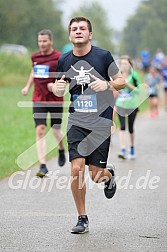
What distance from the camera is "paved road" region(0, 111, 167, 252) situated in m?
6.81

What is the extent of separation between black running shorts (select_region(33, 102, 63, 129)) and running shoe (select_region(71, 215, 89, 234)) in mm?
3877

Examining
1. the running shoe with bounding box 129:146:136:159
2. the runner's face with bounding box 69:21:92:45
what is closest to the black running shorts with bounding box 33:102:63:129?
the running shoe with bounding box 129:146:136:159

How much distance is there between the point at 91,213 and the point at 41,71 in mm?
3420

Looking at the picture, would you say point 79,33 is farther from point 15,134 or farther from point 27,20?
point 27,20

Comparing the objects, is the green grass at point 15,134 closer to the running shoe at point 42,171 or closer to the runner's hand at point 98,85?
the running shoe at point 42,171

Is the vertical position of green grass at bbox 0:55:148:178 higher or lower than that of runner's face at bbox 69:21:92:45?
lower

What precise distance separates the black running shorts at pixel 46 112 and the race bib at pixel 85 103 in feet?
12.0

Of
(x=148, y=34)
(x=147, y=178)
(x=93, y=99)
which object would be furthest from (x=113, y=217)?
(x=148, y=34)

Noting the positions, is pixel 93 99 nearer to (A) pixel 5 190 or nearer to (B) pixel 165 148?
(A) pixel 5 190

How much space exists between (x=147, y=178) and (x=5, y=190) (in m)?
2.29

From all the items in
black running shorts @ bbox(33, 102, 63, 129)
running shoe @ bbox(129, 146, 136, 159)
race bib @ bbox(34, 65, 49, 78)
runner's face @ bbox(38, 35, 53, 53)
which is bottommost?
running shoe @ bbox(129, 146, 136, 159)

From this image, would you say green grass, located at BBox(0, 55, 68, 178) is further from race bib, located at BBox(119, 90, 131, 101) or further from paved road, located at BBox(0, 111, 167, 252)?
race bib, located at BBox(119, 90, 131, 101)

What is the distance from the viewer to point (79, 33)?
7.41m

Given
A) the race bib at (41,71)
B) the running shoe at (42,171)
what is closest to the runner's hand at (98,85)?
the running shoe at (42,171)
